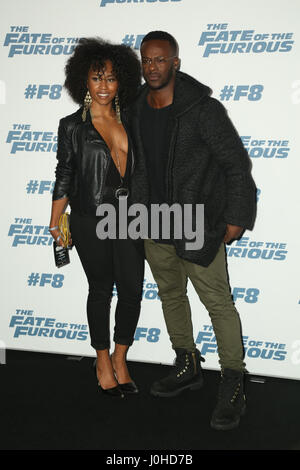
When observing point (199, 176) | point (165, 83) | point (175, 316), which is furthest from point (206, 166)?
point (175, 316)

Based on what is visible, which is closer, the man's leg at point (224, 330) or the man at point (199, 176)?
the man at point (199, 176)

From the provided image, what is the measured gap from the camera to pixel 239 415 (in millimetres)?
2545

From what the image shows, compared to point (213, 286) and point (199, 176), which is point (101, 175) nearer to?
point (199, 176)

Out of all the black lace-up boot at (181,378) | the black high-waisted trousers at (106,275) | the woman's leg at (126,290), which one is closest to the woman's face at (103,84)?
the black high-waisted trousers at (106,275)

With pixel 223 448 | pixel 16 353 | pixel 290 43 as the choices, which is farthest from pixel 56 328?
pixel 290 43

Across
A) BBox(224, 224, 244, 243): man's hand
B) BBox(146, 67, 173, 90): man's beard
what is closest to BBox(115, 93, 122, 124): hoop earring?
BBox(146, 67, 173, 90): man's beard

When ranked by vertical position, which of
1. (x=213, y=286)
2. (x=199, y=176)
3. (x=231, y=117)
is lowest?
(x=213, y=286)

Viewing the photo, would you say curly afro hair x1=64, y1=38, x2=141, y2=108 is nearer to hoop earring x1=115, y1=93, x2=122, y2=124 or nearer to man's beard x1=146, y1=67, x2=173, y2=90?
hoop earring x1=115, y1=93, x2=122, y2=124

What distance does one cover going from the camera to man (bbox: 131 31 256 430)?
246 centimetres

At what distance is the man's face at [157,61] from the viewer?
8.10 feet

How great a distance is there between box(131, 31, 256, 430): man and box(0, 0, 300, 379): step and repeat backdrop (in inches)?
25.5

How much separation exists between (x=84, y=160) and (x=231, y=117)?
1024 millimetres

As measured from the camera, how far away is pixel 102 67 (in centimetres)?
260

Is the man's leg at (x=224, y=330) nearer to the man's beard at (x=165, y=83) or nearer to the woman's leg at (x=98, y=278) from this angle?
the woman's leg at (x=98, y=278)
